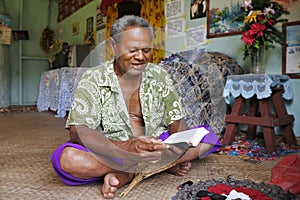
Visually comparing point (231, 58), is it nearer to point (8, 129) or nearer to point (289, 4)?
point (289, 4)

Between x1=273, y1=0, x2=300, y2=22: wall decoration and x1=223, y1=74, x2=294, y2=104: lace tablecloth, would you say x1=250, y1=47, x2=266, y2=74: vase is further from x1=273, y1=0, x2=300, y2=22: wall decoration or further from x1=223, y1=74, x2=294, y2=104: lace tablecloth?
x1=273, y1=0, x2=300, y2=22: wall decoration

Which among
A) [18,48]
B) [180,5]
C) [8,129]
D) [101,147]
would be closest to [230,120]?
[101,147]

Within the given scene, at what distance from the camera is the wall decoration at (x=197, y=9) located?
9.29 ft

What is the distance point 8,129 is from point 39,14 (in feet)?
12.1

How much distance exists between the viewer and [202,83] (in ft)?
6.34

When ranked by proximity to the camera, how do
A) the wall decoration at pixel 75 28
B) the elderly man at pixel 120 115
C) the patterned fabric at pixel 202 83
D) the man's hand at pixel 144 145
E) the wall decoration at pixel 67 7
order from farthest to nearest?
1. the wall decoration at pixel 75 28
2. the wall decoration at pixel 67 7
3. the patterned fabric at pixel 202 83
4. the elderly man at pixel 120 115
5. the man's hand at pixel 144 145

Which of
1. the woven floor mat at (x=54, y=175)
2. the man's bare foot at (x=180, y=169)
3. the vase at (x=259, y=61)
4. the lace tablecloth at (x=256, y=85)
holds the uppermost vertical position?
the vase at (x=259, y=61)

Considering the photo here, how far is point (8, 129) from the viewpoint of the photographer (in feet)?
9.29

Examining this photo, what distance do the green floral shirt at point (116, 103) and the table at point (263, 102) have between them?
0.81 m

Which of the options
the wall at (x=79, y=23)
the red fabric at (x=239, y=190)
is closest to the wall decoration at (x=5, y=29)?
the wall at (x=79, y=23)

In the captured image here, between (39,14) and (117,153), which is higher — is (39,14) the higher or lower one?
the higher one

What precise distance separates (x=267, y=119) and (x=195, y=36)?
1357mm

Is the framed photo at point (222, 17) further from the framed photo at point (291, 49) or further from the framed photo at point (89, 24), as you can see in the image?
the framed photo at point (89, 24)

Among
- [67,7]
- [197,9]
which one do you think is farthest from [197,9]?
[67,7]
